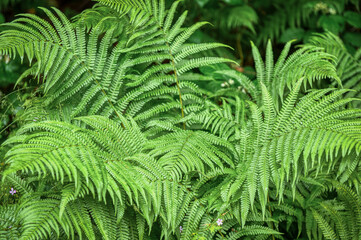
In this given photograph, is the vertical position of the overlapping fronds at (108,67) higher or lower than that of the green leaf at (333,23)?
higher

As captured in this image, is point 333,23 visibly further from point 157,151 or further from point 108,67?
point 157,151

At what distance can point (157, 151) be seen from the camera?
5.89ft

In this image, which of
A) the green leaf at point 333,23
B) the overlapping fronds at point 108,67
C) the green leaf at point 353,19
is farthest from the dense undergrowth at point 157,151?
the green leaf at point 353,19

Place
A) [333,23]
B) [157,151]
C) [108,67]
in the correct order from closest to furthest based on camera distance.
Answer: [157,151], [108,67], [333,23]

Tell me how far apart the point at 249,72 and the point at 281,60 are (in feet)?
3.11

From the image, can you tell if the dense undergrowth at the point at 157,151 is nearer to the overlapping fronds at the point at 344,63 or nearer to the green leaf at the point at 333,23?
the overlapping fronds at the point at 344,63

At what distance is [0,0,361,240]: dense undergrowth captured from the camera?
1569 mm

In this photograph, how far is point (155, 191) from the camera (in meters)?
1.65

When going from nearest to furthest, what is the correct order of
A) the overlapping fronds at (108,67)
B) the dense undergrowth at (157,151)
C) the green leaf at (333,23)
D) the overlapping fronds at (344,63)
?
the dense undergrowth at (157,151), the overlapping fronds at (108,67), the overlapping fronds at (344,63), the green leaf at (333,23)

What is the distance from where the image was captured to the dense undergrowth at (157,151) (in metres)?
1.57

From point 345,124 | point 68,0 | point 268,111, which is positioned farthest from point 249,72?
point 68,0

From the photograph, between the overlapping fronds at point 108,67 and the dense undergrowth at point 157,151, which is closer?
the dense undergrowth at point 157,151

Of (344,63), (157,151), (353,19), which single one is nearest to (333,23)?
(353,19)

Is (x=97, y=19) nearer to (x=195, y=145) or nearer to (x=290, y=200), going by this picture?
(x=195, y=145)
